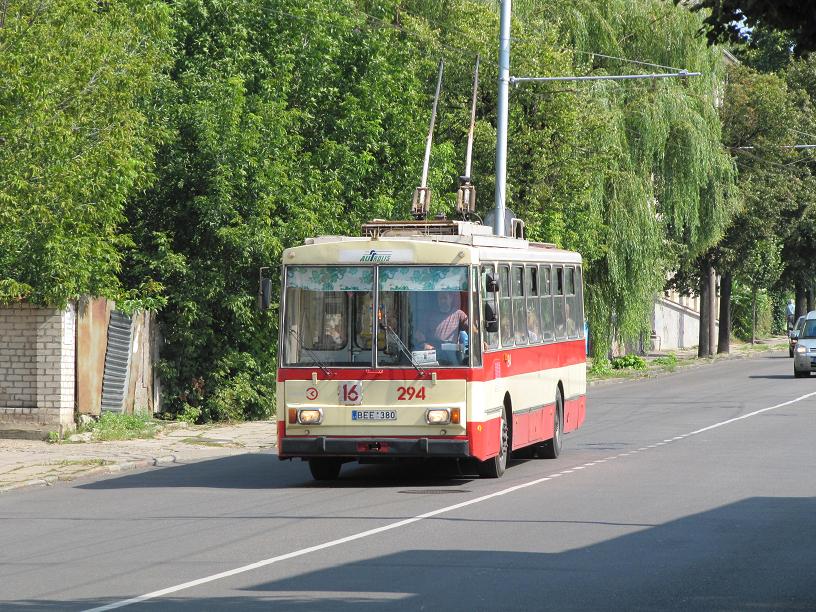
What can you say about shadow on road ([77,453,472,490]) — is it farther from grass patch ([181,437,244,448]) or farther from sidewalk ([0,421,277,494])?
grass patch ([181,437,244,448])

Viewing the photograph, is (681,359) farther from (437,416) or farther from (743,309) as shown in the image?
(437,416)

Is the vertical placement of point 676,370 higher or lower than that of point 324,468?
lower

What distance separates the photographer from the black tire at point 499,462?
17500mm

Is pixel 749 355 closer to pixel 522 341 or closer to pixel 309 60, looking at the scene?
pixel 309 60

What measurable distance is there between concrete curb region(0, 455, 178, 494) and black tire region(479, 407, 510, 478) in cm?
450

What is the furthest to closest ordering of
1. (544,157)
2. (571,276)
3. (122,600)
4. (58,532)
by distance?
(544,157)
(571,276)
(58,532)
(122,600)

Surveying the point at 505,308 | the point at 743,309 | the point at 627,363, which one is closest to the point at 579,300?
the point at 505,308

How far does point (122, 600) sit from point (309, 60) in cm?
2101

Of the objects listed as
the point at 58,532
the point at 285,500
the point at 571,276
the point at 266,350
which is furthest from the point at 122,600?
the point at 266,350

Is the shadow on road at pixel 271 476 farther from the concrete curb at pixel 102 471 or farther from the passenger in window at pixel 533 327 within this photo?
the passenger in window at pixel 533 327

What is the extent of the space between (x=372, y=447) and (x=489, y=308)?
199cm

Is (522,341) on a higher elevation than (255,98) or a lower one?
lower

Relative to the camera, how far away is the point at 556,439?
20.7 m

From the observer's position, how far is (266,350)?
26.7 m
